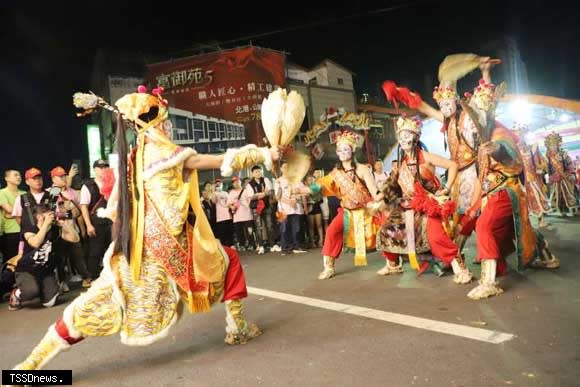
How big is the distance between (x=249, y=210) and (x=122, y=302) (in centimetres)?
667

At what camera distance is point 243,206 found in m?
9.77

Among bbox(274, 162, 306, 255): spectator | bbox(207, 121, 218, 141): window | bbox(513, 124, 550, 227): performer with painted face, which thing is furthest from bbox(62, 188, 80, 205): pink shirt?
bbox(207, 121, 218, 141): window

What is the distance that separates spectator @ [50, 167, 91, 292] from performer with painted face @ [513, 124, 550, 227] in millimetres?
8576

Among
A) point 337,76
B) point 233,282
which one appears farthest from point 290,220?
point 337,76

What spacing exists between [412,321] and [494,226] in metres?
1.37

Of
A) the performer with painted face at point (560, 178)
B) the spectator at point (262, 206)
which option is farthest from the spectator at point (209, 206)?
the performer with painted face at point (560, 178)

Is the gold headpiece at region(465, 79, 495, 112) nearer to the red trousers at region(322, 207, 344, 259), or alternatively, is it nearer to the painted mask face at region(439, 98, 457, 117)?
the painted mask face at region(439, 98, 457, 117)

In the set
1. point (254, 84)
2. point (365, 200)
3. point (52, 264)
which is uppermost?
point (254, 84)

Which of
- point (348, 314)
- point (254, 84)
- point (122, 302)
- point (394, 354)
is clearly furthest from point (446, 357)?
point (254, 84)

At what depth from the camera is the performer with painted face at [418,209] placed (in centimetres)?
526

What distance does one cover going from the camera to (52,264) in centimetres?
593

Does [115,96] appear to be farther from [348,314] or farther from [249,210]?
[348,314]

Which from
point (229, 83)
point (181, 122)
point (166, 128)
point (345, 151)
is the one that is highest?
point (229, 83)

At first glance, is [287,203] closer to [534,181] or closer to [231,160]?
[231,160]
